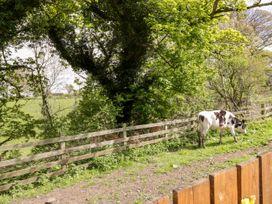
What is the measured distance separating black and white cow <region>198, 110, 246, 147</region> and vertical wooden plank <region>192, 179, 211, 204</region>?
1046cm

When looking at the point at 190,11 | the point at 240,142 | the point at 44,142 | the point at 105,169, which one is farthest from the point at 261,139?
the point at 44,142

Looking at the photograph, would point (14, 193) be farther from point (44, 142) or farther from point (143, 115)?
point (143, 115)

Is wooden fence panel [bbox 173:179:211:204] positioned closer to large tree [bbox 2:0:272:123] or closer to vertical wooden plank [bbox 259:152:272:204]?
vertical wooden plank [bbox 259:152:272:204]

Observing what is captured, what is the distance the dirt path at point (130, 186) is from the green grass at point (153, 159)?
0.23 m

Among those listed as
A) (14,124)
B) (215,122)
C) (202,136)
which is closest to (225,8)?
(215,122)

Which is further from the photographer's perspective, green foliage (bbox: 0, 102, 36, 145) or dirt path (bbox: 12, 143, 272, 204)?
green foliage (bbox: 0, 102, 36, 145)

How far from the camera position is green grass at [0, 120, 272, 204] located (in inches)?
323

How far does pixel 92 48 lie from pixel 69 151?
552 cm

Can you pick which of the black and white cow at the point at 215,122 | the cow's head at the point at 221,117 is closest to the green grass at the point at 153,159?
the black and white cow at the point at 215,122

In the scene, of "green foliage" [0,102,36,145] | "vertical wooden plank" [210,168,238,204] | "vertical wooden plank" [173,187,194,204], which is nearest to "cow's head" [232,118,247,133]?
"green foliage" [0,102,36,145]

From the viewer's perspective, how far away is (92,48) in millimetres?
13328

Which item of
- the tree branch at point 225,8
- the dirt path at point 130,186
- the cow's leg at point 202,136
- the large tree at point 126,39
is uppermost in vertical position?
the tree branch at point 225,8

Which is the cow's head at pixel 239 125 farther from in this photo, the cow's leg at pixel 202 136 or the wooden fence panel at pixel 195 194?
the wooden fence panel at pixel 195 194

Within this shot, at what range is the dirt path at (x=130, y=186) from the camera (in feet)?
23.1
